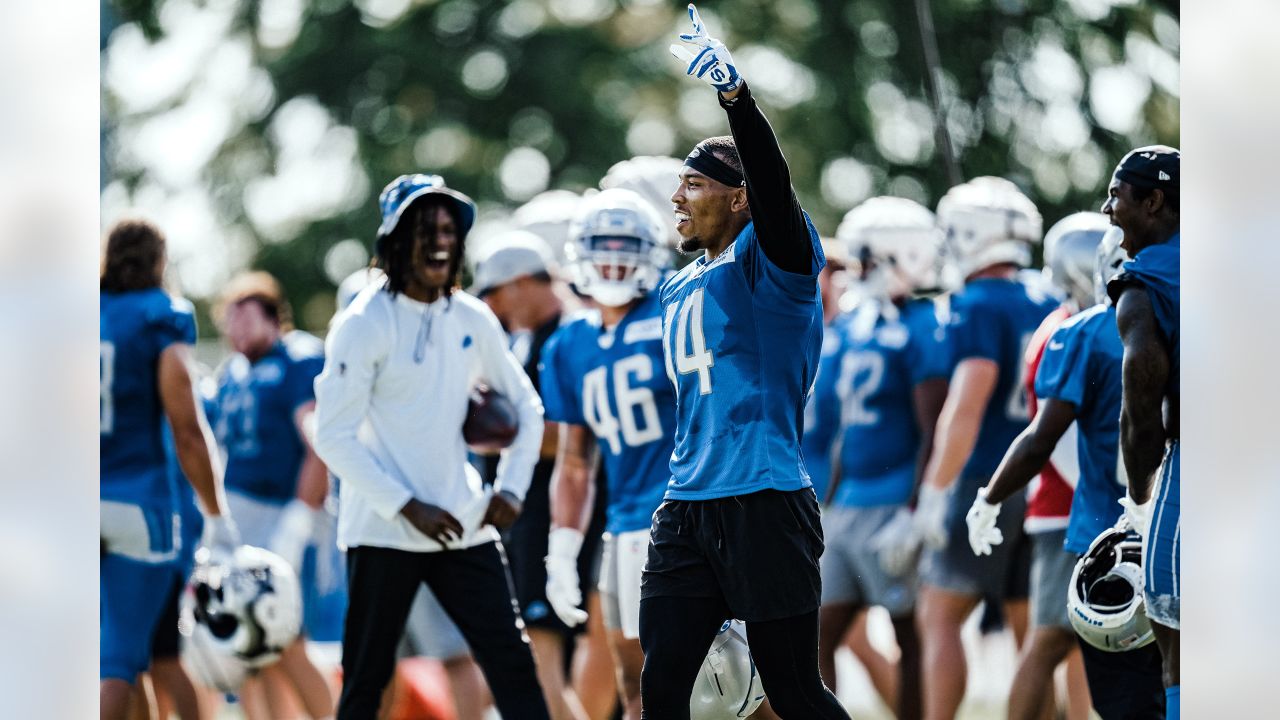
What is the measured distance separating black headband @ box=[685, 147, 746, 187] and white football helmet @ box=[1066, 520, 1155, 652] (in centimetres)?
175

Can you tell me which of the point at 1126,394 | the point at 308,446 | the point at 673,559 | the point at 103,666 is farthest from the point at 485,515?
the point at 308,446

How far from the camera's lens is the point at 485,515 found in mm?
6430

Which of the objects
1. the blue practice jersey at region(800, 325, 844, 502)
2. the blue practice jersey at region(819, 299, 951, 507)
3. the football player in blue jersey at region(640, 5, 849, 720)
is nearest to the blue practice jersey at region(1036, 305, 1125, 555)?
the football player in blue jersey at region(640, 5, 849, 720)

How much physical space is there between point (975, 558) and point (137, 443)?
3333 mm

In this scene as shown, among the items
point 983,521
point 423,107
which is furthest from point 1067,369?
point 423,107

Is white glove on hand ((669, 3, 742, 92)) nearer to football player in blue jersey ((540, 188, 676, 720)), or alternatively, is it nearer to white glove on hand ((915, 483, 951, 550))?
football player in blue jersey ((540, 188, 676, 720))

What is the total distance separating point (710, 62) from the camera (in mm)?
5113

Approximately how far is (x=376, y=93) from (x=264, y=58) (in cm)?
157

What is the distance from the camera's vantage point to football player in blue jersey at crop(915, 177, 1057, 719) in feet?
25.7

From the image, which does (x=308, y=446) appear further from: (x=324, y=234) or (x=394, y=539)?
(x=324, y=234)

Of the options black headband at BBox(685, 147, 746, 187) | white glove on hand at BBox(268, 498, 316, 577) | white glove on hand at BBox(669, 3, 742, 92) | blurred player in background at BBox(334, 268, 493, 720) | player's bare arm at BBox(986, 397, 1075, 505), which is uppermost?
white glove on hand at BBox(669, 3, 742, 92)

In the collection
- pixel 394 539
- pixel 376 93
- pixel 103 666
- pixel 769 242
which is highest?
pixel 376 93

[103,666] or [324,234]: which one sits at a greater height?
[324,234]
